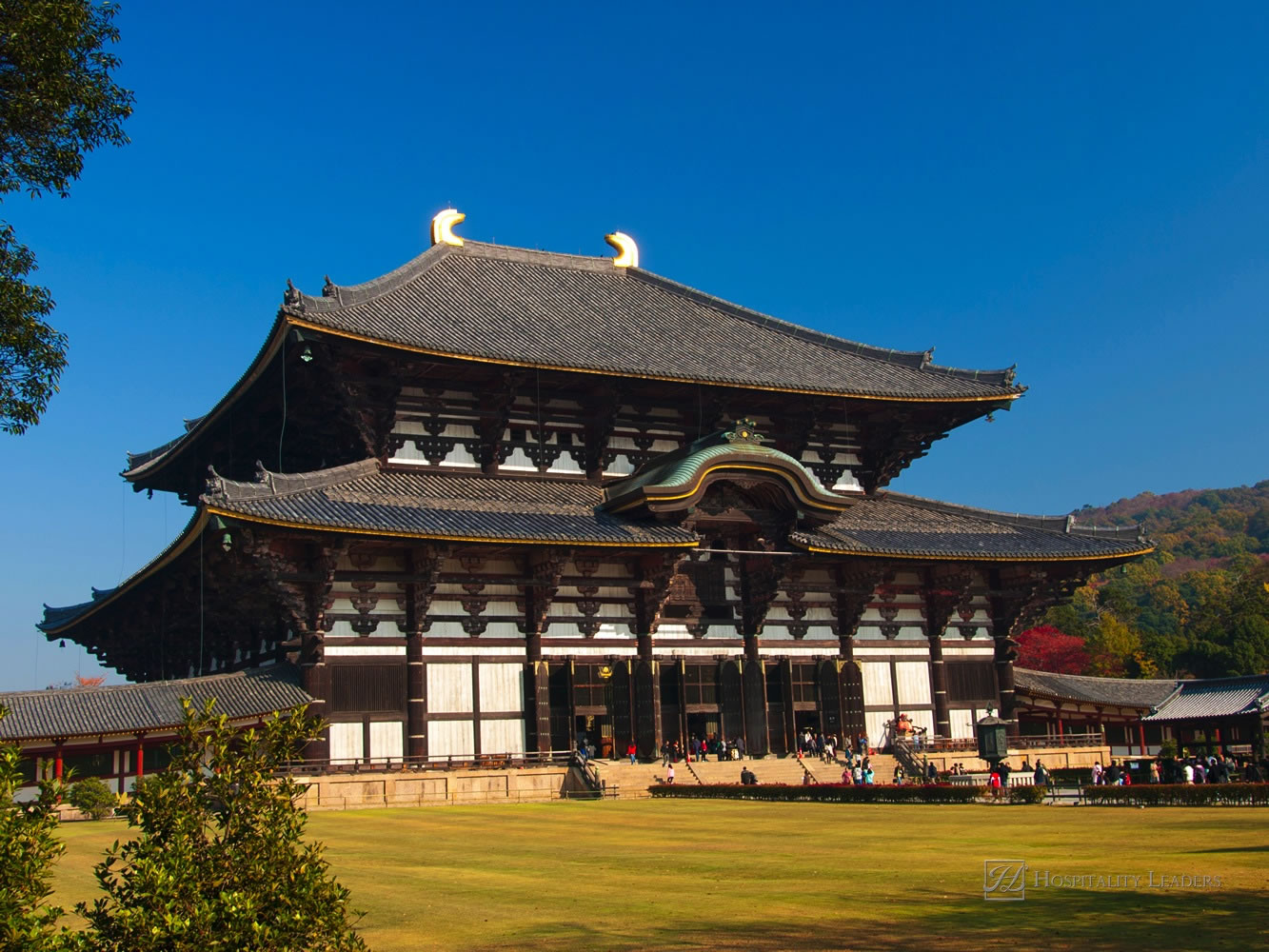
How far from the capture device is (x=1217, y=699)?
58625 mm

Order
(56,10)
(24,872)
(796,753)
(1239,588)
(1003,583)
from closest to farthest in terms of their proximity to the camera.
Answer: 1. (24,872)
2. (56,10)
3. (796,753)
4. (1003,583)
5. (1239,588)

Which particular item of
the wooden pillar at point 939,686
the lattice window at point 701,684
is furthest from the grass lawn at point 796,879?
the wooden pillar at point 939,686

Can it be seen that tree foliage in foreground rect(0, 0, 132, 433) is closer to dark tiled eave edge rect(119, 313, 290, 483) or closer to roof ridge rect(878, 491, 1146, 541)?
dark tiled eave edge rect(119, 313, 290, 483)

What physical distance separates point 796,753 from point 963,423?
15.4m

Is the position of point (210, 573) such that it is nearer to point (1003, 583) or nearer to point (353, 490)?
point (353, 490)

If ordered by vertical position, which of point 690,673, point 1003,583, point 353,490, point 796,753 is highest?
point 353,490

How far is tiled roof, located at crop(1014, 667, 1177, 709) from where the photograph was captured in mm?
50000

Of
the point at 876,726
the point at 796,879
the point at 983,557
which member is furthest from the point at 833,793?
the point at 796,879

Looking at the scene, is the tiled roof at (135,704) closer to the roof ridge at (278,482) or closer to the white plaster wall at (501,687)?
the roof ridge at (278,482)

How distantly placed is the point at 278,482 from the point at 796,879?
2317cm

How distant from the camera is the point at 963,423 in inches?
1921

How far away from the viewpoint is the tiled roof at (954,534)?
4222 centimetres

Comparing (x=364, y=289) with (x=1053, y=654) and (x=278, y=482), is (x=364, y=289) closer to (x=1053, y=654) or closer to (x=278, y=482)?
(x=278, y=482)

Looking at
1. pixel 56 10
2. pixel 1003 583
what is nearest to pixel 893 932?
pixel 56 10
